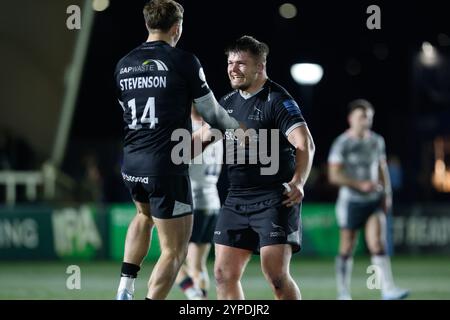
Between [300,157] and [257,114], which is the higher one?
[257,114]

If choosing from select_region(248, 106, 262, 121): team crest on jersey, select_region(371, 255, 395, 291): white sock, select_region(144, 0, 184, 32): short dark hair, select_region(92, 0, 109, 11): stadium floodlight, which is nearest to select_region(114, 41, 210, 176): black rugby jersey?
select_region(144, 0, 184, 32): short dark hair

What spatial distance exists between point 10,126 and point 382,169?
39.2 feet

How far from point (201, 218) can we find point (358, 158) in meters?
2.97

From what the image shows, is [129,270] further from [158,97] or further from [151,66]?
[151,66]

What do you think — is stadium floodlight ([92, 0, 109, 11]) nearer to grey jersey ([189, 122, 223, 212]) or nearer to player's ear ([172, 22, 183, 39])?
grey jersey ([189, 122, 223, 212])

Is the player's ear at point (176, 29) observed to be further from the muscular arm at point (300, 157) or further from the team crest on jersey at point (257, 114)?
the muscular arm at point (300, 157)

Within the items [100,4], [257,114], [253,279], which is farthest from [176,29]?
[100,4]

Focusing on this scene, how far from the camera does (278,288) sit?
8047 mm

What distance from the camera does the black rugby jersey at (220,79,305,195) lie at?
8242 mm

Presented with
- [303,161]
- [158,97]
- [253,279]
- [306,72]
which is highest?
[306,72]

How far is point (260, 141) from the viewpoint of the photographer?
8.31 meters

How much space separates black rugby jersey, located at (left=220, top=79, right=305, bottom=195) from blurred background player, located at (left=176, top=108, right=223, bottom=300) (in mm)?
2411
